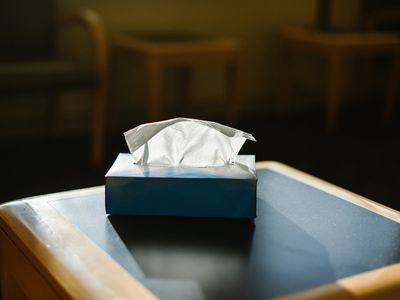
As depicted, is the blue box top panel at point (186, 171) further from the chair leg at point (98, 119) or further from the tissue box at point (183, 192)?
the chair leg at point (98, 119)

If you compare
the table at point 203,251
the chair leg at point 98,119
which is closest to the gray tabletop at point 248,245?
the table at point 203,251

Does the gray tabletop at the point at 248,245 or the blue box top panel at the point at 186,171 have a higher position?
the blue box top panel at the point at 186,171

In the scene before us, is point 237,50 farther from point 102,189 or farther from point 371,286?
point 371,286

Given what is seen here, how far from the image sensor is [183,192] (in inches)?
33.4

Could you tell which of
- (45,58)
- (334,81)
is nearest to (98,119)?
(45,58)

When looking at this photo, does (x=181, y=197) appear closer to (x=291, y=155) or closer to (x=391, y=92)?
(x=291, y=155)

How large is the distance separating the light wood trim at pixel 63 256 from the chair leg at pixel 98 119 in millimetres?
1245

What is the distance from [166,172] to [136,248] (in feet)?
0.46

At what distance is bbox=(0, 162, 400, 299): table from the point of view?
2.19ft

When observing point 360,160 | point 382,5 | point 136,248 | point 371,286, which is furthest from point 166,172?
point 382,5

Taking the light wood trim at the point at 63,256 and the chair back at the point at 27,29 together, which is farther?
the chair back at the point at 27,29

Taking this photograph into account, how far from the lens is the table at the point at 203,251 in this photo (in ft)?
2.19

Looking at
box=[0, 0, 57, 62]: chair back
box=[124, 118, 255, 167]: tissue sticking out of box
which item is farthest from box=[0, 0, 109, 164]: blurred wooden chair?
box=[124, 118, 255, 167]: tissue sticking out of box

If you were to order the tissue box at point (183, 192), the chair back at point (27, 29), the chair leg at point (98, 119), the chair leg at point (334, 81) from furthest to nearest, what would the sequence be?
the chair leg at point (334, 81) < the chair back at point (27, 29) < the chair leg at point (98, 119) < the tissue box at point (183, 192)
